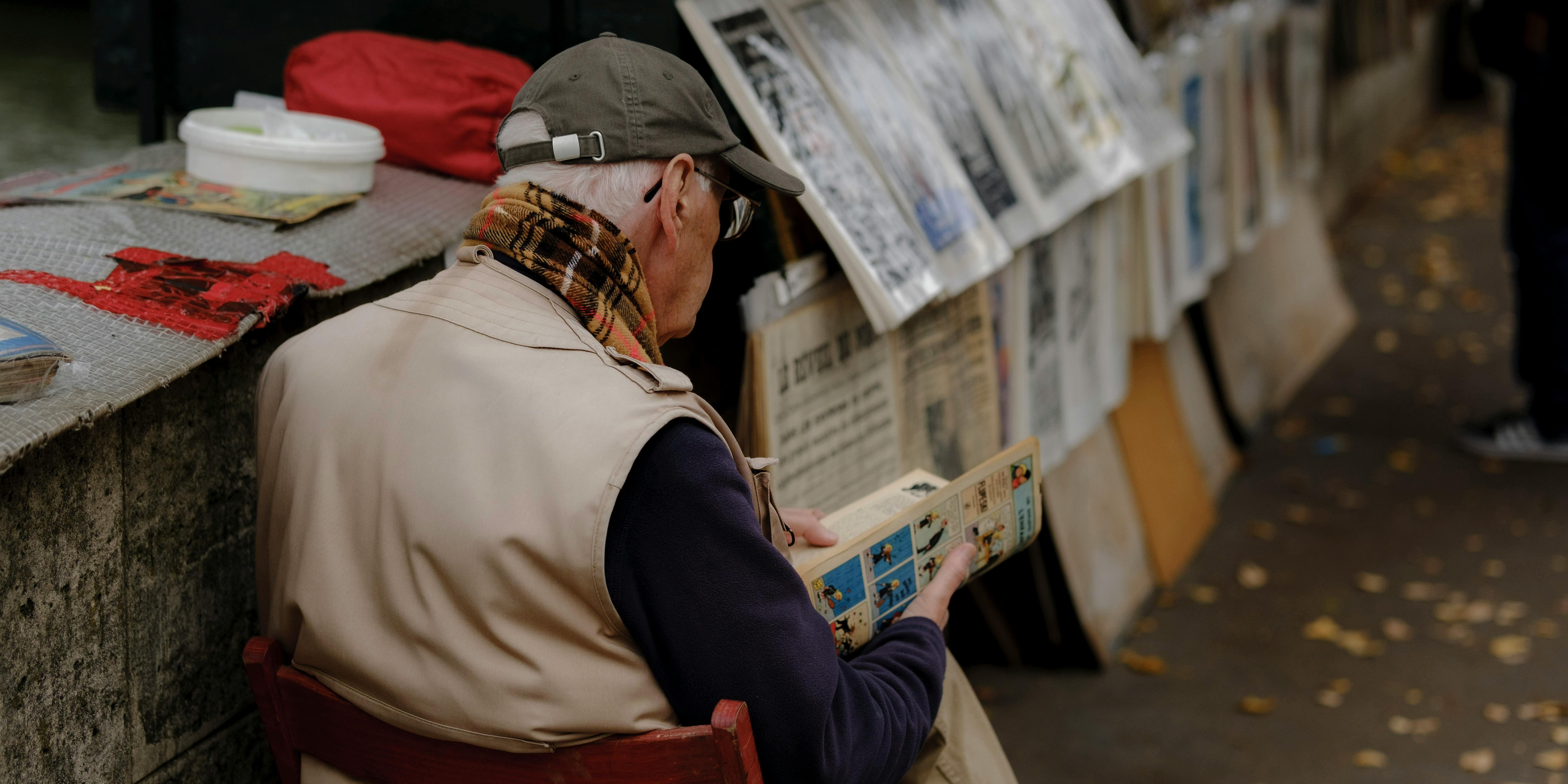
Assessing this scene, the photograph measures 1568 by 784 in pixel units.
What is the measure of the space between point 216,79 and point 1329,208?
8100mm

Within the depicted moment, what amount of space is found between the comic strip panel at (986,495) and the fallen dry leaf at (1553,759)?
2.21m

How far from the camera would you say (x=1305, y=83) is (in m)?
6.30

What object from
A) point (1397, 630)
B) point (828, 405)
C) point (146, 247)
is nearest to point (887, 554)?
point (828, 405)

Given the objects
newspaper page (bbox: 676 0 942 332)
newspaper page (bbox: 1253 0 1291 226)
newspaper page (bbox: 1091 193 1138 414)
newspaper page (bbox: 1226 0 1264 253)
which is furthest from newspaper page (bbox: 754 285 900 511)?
newspaper page (bbox: 1253 0 1291 226)

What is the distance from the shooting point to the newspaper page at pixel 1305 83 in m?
5.93

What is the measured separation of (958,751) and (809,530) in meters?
0.40

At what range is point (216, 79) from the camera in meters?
3.21

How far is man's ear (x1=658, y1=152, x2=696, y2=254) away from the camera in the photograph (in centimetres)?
171

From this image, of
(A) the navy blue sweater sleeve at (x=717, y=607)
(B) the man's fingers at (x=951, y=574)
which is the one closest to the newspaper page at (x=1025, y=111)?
(B) the man's fingers at (x=951, y=574)

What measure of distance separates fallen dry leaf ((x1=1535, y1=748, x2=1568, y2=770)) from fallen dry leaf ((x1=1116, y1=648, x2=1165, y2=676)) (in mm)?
977

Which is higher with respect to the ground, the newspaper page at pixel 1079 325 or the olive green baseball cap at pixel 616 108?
the olive green baseball cap at pixel 616 108

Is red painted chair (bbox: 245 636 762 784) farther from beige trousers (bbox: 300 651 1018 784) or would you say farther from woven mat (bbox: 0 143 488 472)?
Result: beige trousers (bbox: 300 651 1018 784)

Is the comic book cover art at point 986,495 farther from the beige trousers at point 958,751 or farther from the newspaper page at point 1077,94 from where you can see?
the newspaper page at point 1077,94

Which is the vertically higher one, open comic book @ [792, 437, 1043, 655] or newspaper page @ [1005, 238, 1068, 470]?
open comic book @ [792, 437, 1043, 655]
